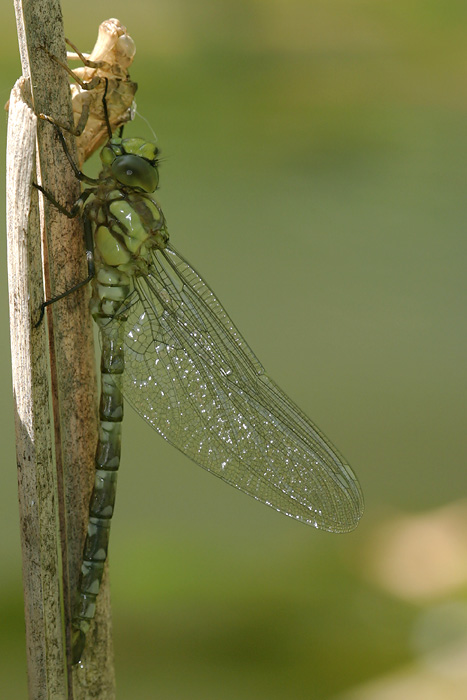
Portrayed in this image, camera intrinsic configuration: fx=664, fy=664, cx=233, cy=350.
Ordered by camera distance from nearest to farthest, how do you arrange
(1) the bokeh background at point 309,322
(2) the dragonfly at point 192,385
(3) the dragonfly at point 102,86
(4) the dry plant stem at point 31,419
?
(4) the dry plant stem at point 31,419 < (3) the dragonfly at point 102,86 < (2) the dragonfly at point 192,385 < (1) the bokeh background at point 309,322

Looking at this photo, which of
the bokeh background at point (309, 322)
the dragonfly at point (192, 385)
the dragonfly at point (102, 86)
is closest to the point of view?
the dragonfly at point (102, 86)

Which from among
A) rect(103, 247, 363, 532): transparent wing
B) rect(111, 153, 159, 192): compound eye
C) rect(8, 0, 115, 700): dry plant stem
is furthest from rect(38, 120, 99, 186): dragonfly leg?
rect(103, 247, 363, 532): transparent wing

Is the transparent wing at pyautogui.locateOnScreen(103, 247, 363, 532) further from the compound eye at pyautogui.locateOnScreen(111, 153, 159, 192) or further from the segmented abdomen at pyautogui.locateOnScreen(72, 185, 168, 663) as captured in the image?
the compound eye at pyautogui.locateOnScreen(111, 153, 159, 192)

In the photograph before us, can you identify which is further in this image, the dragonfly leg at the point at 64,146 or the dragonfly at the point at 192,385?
the dragonfly at the point at 192,385

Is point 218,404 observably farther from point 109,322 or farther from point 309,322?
point 309,322


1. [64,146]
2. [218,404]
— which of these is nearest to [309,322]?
[218,404]

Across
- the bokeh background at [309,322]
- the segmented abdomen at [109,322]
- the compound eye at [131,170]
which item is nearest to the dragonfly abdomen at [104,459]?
the segmented abdomen at [109,322]

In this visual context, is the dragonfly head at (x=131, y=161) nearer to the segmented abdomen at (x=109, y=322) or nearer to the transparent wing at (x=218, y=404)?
the segmented abdomen at (x=109, y=322)

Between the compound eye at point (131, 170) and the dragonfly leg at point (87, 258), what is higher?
the compound eye at point (131, 170)
